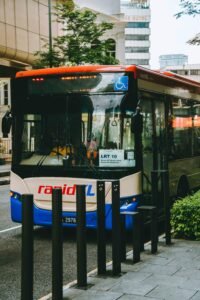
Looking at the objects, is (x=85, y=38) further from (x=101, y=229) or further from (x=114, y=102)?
(x=101, y=229)

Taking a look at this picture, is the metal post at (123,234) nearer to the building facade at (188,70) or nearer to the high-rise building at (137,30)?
the high-rise building at (137,30)

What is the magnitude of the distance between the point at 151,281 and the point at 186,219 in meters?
2.58

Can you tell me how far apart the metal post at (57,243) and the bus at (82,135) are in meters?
3.59

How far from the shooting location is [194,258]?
23.3 feet

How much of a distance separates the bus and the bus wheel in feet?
5.93

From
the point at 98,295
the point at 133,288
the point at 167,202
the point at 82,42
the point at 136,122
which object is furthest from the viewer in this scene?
the point at 82,42

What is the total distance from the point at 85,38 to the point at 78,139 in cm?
2271

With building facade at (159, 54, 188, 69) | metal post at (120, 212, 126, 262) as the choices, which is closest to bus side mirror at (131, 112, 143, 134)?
metal post at (120, 212, 126, 262)

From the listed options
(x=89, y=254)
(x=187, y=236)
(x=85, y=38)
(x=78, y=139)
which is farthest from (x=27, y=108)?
(x=85, y=38)

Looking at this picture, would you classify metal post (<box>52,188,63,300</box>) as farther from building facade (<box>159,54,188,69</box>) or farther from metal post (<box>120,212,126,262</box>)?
building facade (<box>159,54,188,69</box>)

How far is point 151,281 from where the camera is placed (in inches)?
234

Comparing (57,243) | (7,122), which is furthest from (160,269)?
(7,122)

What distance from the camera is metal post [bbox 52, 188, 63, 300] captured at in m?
Answer: 5.27

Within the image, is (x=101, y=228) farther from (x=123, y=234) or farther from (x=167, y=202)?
(x=167, y=202)
